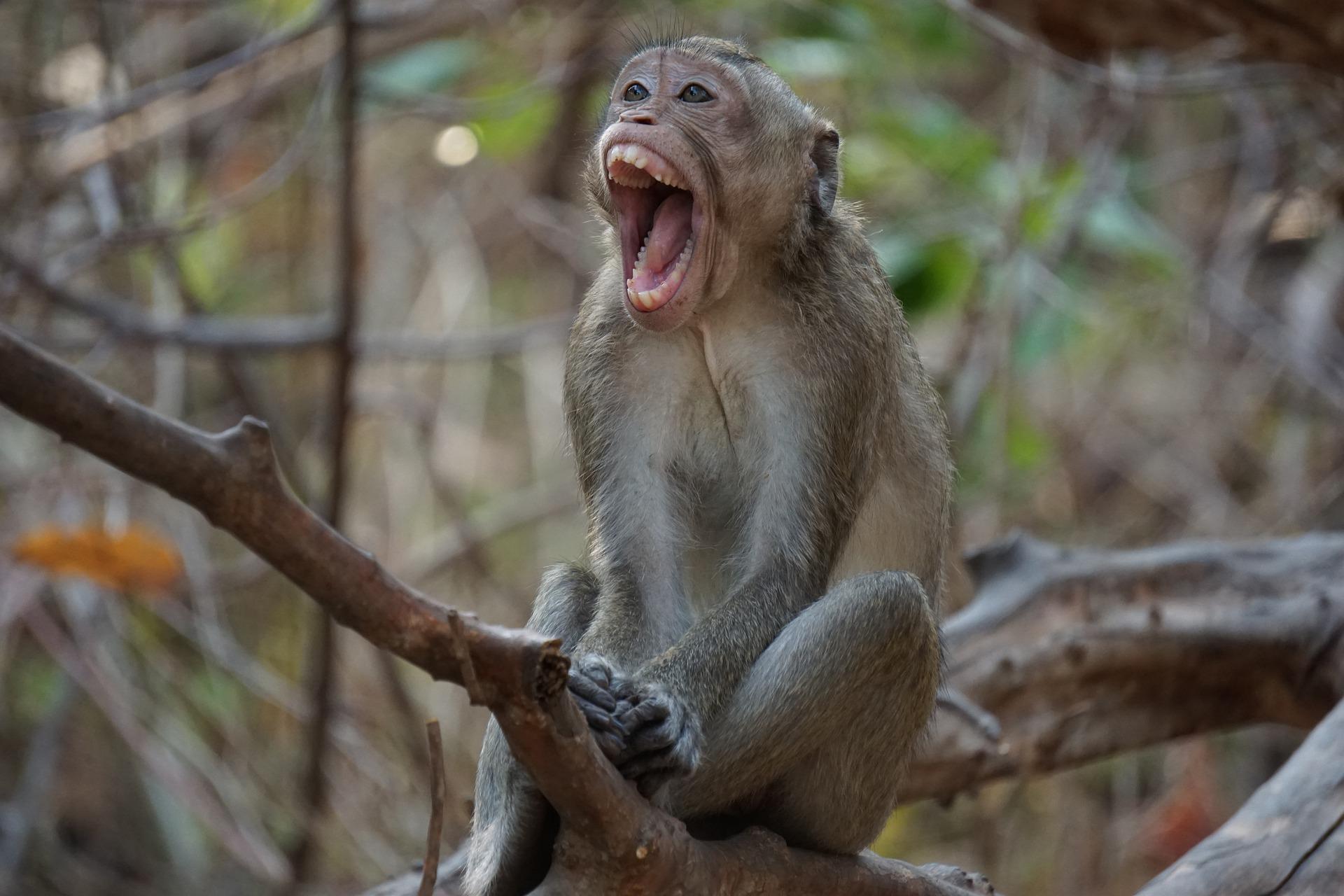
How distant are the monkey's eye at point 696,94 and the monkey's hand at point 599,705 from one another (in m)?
1.51

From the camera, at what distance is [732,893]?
314 cm

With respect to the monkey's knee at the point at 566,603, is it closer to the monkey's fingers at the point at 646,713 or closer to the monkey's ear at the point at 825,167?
the monkey's fingers at the point at 646,713

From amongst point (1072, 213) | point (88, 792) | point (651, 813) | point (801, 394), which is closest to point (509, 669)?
point (651, 813)

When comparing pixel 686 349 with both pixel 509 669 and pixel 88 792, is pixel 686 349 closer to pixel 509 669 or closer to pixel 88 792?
pixel 509 669

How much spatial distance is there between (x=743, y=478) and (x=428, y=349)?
3.29m

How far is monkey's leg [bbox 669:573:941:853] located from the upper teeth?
1.08 metres

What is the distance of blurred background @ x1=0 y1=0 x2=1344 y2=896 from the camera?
641cm

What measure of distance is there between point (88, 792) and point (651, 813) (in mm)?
5794

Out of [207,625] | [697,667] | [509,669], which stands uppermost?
[509,669]

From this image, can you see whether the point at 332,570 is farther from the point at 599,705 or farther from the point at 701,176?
the point at 701,176

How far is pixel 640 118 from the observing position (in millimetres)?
3584

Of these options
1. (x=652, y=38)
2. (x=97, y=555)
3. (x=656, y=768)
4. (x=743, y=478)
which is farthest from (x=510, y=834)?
(x=97, y=555)

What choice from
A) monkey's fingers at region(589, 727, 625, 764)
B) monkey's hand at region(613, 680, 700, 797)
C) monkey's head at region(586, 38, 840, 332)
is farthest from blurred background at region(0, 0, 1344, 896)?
monkey's fingers at region(589, 727, 625, 764)

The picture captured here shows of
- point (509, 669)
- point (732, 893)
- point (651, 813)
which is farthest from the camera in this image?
point (732, 893)
